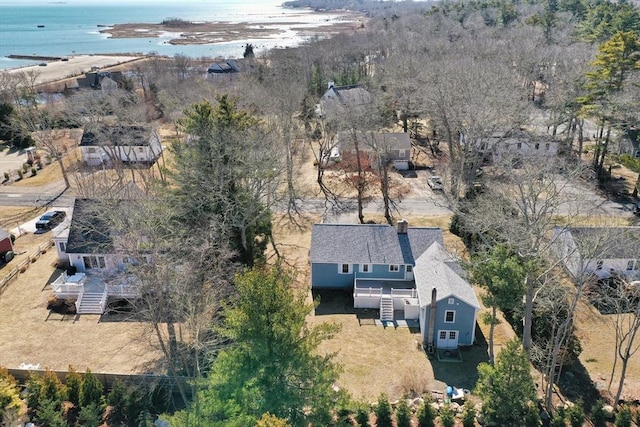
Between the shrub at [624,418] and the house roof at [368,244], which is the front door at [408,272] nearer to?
the house roof at [368,244]

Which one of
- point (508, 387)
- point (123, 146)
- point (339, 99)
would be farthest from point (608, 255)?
point (123, 146)

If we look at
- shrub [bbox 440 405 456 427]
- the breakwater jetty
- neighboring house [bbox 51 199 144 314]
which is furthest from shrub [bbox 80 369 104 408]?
the breakwater jetty

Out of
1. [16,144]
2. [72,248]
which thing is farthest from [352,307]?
[16,144]

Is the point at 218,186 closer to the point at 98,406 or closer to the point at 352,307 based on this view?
the point at 352,307

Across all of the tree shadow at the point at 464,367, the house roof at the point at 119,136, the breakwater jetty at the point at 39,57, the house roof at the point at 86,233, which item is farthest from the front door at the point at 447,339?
the breakwater jetty at the point at 39,57

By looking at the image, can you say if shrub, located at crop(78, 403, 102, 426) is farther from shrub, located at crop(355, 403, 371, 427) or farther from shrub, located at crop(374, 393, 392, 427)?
shrub, located at crop(374, 393, 392, 427)

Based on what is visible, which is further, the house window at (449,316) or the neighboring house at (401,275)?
the neighboring house at (401,275)
